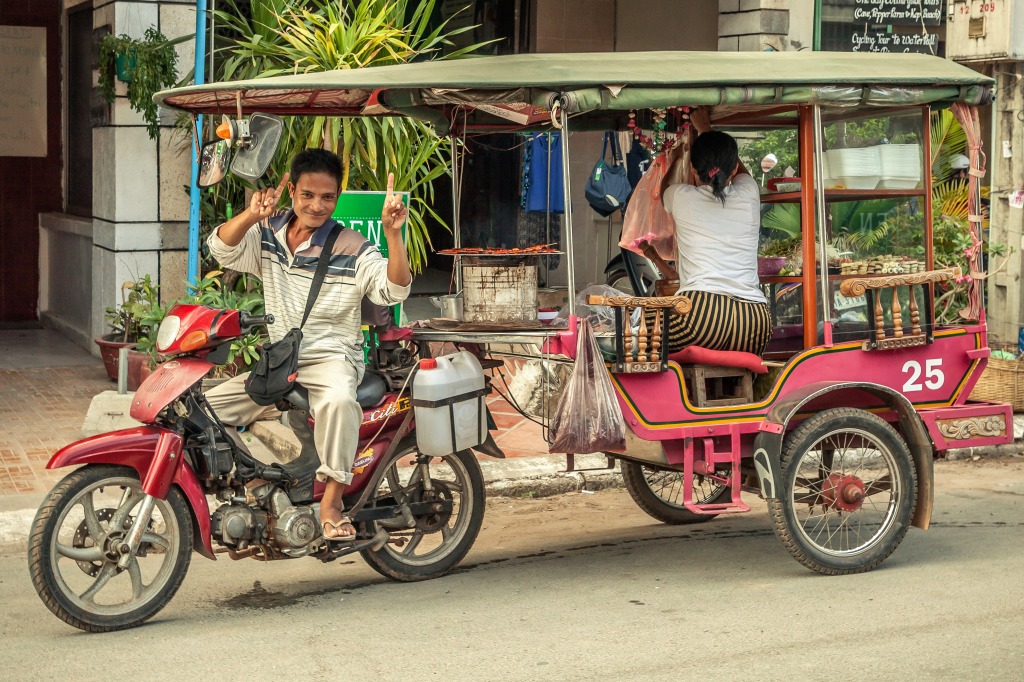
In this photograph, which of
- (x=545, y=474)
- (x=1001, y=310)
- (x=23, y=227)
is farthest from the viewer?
(x=23, y=227)

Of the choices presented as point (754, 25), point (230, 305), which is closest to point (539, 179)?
point (754, 25)

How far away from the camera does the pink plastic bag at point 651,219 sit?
6.32 m

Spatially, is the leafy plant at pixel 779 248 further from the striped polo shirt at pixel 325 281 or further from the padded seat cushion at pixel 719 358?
the striped polo shirt at pixel 325 281

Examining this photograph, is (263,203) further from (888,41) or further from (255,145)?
(888,41)

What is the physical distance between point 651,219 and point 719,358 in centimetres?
88

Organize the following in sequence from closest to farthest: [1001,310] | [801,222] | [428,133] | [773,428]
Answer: [773,428] < [801,222] < [428,133] < [1001,310]

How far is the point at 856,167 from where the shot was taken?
601 centimetres

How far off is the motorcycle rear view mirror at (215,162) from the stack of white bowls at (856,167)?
2649 mm

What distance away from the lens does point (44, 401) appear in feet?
30.2

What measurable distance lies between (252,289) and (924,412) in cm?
493

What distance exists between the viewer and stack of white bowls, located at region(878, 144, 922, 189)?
6051 mm

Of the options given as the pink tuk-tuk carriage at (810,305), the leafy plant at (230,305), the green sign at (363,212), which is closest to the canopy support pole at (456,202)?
the pink tuk-tuk carriage at (810,305)

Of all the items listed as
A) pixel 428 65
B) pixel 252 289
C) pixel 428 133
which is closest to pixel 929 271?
pixel 428 65

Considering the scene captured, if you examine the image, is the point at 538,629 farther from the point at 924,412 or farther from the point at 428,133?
the point at 428,133
